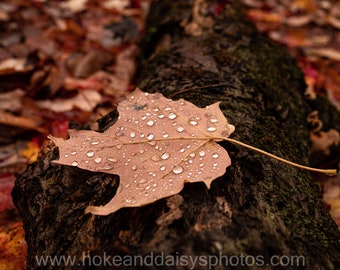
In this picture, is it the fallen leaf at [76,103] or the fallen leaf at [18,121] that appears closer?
the fallen leaf at [18,121]

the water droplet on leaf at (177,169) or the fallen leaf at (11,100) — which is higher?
the water droplet on leaf at (177,169)

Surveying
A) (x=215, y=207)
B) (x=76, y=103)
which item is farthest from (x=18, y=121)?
(x=215, y=207)

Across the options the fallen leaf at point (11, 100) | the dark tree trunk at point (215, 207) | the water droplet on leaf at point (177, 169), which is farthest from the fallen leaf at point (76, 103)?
the water droplet on leaf at point (177, 169)

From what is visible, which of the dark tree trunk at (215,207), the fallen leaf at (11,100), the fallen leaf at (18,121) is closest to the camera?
the dark tree trunk at (215,207)

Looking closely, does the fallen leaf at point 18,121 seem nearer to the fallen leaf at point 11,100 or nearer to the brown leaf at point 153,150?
the fallen leaf at point 11,100

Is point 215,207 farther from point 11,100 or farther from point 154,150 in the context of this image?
point 11,100

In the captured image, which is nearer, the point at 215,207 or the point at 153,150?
the point at 215,207
